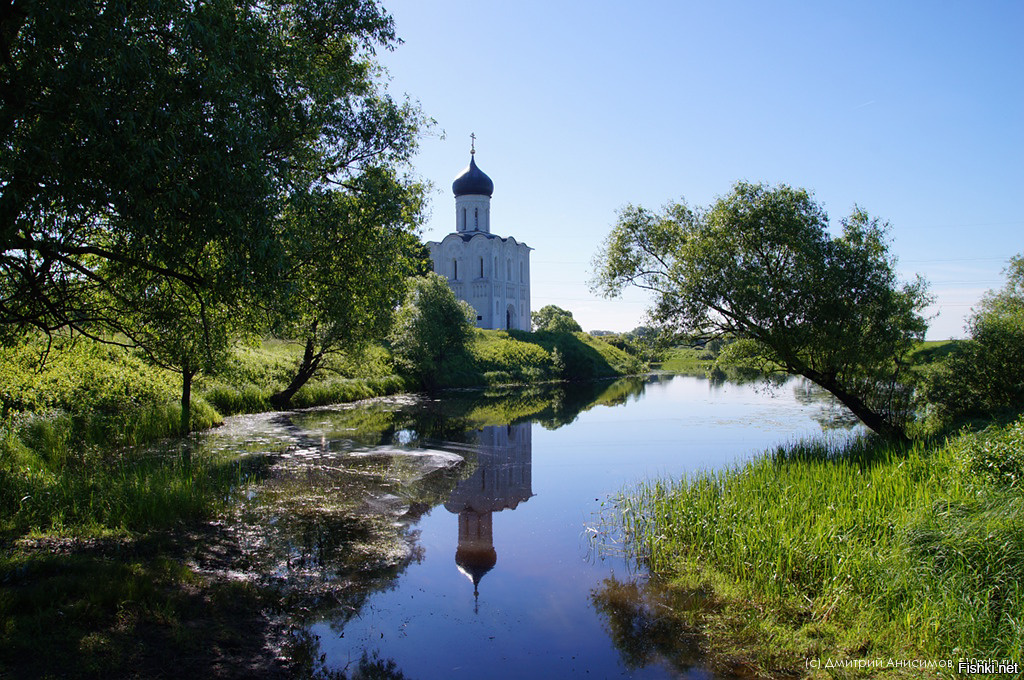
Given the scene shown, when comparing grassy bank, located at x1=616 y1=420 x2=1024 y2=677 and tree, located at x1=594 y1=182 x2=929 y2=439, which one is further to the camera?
tree, located at x1=594 y1=182 x2=929 y2=439

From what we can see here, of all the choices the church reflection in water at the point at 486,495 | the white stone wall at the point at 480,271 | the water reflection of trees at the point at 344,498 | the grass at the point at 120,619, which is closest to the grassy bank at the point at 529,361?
the white stone wall at the point at 480,271

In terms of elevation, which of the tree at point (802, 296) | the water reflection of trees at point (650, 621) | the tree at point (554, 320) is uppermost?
the tree at point (554, 320)

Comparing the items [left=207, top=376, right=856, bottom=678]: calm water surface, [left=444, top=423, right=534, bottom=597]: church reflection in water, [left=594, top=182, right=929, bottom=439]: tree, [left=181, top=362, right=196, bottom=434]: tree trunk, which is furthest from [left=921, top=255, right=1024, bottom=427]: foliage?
[left=181, top=362, right=196, bottom=434]: tree trunk

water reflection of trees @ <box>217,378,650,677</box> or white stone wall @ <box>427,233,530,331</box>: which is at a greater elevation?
white stone wall @ <box>427,233,530,331</box>

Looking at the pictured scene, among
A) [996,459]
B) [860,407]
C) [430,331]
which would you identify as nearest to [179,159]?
[996,459]

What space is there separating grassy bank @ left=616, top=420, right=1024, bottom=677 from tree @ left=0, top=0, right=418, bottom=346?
6058 mm

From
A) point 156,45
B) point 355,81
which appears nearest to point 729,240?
point 355,81

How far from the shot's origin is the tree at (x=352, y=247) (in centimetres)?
936

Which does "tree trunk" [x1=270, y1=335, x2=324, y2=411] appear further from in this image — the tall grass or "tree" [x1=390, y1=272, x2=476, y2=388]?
the tall grass

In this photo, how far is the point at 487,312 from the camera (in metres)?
60.6

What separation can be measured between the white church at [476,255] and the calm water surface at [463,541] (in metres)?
42.3

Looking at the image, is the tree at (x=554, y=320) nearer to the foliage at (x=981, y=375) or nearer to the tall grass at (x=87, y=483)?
the foliage at (x=981, y=375)

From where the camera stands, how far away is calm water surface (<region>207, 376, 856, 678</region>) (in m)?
5.52

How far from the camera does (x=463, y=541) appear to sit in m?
8.49
